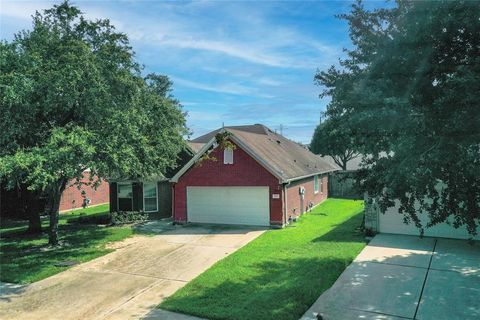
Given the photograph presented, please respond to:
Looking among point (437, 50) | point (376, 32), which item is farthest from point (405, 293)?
point (376, 32)

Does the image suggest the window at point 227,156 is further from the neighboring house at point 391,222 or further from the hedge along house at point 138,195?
the neighboring house at point 391,222

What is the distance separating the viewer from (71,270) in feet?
38.5

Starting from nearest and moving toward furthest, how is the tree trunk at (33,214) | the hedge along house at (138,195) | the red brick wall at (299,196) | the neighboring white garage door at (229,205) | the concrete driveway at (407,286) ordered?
the concrete driveway at (407,286), the tree trunk at (33,214), the neighboring white garage door at (229,205), the red brick wall at (299,196), the hedge along house at (138,195)

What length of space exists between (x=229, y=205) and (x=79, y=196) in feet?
50.5

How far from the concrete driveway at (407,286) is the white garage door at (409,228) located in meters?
1.11

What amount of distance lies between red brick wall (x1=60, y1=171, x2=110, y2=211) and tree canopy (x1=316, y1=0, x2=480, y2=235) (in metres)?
22.7

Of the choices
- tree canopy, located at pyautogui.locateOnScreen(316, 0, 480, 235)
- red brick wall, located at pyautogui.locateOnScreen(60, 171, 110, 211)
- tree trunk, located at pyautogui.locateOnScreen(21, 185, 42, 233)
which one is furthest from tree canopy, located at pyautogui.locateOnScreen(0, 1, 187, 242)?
red brick wall, located at pyautogui.locateOnScreen(60, 171, 110, 211)

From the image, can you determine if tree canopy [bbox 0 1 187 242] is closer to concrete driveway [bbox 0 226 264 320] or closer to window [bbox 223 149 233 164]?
concrete driveway [bbox 0 226 264 320]

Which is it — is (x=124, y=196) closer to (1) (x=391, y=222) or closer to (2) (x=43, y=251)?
(2) (x=43, y=251)

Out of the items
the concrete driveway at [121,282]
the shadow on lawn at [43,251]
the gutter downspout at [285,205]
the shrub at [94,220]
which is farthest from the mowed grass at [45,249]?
the gutter downspout at [285,205]

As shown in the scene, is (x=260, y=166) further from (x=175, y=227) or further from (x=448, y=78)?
(x=448, y=78)

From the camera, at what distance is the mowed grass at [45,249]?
11594 mm

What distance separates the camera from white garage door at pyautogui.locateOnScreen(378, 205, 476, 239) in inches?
559

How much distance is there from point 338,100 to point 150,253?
8.84 m
